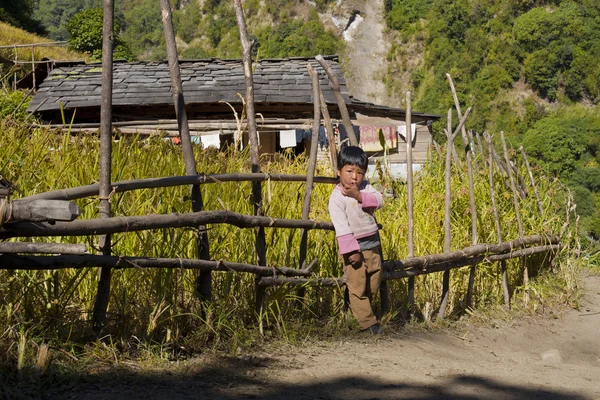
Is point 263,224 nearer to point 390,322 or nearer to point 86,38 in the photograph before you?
point 390,322

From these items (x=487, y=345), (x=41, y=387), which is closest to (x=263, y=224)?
(x=41, y=387)

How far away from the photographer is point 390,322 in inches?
190

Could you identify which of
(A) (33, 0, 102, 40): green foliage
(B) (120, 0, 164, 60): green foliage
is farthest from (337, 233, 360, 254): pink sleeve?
(A) (33, 0, 102, 40): green foliage

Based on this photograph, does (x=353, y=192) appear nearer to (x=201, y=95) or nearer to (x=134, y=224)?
(x=134, y=224)

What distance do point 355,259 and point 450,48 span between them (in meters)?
112

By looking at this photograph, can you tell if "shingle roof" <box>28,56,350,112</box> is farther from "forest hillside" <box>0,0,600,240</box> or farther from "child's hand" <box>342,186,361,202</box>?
"forest hillside" <box>0,0,600,240</box>

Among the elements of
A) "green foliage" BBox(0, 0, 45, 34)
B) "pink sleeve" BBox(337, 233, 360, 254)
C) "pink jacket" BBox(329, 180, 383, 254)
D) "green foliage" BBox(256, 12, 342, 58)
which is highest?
"green foliage" BBox(256, 12, 342, 58)

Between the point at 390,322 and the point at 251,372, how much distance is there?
1667 mm

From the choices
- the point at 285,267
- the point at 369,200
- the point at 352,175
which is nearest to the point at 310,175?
the point at 352,175

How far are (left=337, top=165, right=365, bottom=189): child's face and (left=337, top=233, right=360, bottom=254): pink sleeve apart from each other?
318mm

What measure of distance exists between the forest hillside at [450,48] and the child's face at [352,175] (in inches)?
2468

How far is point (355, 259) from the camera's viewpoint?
4320 mm

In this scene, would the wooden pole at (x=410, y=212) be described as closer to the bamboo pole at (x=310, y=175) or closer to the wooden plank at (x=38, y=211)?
the bamboo pole at (x=310, y=175)

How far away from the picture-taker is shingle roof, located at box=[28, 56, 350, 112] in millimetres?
14430
